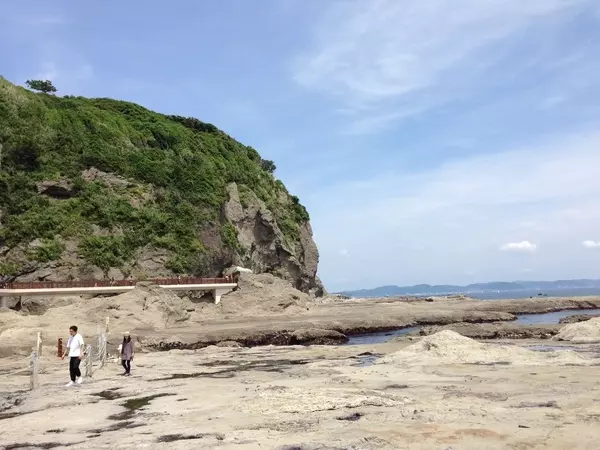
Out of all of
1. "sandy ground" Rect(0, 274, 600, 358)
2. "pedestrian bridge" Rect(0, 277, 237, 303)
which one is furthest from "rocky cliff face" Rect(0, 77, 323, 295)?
"sandy ground" Rect(0, 274, 600, 358)

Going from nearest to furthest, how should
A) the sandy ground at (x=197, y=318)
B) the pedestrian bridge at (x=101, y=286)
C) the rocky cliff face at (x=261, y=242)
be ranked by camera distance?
the sandy ground at (x=197, y=318)
the pedestrian bridge at (x=101, y=286)
the rocky cliff face at (x=261, y=242)

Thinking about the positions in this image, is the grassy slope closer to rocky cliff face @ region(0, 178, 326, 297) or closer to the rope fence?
rocky cliff face @ region(0, 178, 326, 297)

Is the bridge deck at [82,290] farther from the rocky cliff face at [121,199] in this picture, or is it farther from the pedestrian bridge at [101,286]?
the rocky cliff face at [121,199]

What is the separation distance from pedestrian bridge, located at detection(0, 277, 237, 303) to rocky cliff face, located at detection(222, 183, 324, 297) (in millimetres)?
11488

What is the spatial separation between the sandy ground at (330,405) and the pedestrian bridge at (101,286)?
72.0 feet

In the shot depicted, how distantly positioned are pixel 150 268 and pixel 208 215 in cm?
1084

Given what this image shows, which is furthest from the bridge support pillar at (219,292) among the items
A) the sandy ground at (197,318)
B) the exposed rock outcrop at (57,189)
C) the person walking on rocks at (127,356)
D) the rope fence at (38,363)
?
the person walking on rocks at (127,356)

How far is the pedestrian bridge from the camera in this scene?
43094 mm

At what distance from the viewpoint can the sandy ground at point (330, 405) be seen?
1045 cm

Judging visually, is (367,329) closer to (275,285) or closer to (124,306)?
(275,285)

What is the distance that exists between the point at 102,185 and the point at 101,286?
17.9m

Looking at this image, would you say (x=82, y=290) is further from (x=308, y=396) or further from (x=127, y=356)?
(x=308, y=396)

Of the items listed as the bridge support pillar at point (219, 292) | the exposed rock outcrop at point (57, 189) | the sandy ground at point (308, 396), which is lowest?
the sandy ground at point (308, 396)

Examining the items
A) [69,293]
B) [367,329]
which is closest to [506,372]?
[367,329]
